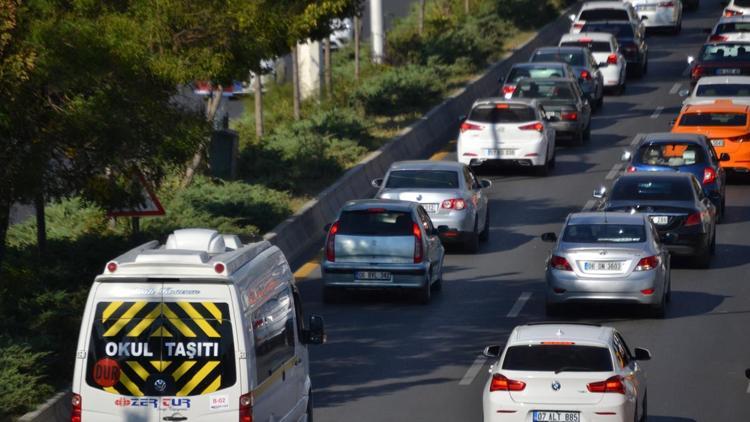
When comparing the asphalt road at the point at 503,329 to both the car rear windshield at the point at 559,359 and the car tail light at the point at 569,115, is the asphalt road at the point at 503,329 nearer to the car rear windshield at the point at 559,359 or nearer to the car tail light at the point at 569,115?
the car rear windshield at the point at 559,359

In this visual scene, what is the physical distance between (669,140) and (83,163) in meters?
16.8

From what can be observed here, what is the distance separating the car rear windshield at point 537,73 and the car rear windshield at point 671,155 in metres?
10.4

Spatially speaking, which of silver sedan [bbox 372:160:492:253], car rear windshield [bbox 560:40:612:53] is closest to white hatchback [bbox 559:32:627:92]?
car rear windshield [bbox 560:40:612:53]

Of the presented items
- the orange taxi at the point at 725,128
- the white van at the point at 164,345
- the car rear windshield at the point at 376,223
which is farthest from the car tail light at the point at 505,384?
the orange taxi at the point at 725,128

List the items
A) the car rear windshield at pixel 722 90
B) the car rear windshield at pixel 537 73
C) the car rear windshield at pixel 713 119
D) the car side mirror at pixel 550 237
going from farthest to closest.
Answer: the car rear windshield at pixel 537 73 < the car rear windshield at pixel 722 90 < the car rear windshield at pixel 713 119 < the car side mirror at pixel 550 237

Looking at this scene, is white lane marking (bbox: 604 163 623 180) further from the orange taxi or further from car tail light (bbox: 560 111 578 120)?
car tail light (bbox: 560 111 578 120)

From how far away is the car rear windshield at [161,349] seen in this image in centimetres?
1252

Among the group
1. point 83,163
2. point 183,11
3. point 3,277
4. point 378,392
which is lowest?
point 378,392

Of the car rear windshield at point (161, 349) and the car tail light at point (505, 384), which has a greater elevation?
the car rear windshield at point (161, 349)

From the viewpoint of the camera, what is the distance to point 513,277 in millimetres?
26125

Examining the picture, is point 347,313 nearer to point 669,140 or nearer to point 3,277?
point 3,277

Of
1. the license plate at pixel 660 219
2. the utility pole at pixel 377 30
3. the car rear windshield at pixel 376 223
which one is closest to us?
the car rear windshield at pixel 376 223

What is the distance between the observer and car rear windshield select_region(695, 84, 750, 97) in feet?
127

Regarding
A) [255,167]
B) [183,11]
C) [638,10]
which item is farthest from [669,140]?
[638,10]
